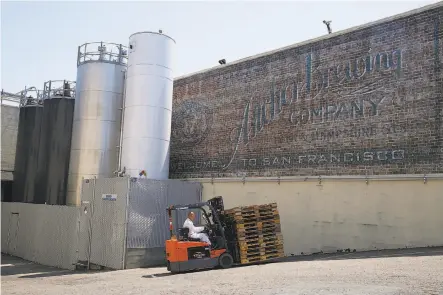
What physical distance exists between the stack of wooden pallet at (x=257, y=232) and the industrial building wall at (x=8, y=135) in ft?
60.4

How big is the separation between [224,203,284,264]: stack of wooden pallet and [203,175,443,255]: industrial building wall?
2.19 meters

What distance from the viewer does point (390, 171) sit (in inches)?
509

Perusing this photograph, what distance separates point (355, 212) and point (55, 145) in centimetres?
1271

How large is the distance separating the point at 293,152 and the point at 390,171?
12.1 feet

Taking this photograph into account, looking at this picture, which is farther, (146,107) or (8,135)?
(8,135)

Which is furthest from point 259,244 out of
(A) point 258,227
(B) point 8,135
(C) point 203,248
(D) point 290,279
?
(B) point 8,135

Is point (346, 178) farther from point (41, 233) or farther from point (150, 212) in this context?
point (41, 233)

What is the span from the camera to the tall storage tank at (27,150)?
2027cm

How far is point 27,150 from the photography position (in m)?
21.2

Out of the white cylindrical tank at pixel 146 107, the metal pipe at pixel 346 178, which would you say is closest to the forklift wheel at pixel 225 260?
the metal pipe at pixel 346 178

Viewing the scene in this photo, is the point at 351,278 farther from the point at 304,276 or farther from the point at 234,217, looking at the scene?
the point at 234,217

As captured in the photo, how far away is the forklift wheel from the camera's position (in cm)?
1185

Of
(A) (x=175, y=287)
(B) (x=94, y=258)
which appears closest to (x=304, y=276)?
(A) (x=175, y=287)

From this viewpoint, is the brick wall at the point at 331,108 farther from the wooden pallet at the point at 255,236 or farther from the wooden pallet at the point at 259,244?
the wooden pallet at the point at 259,244
